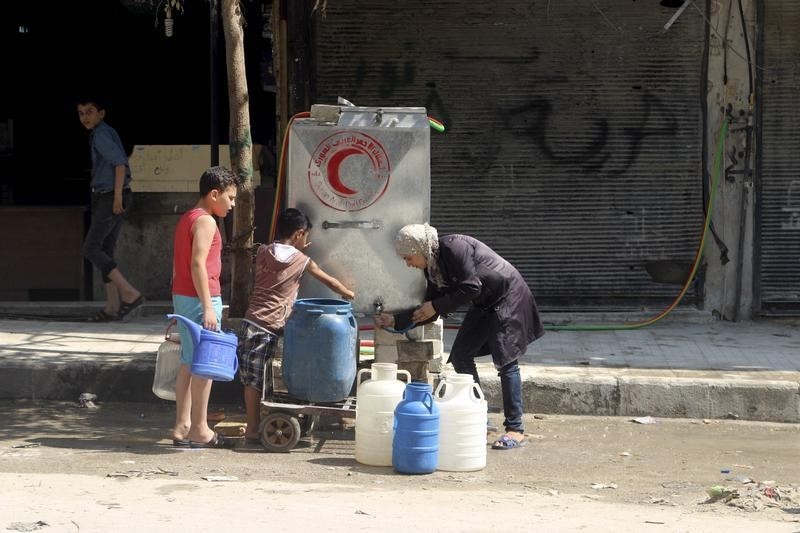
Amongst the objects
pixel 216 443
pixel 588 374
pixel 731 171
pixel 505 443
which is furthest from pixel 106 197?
pixel 731 171

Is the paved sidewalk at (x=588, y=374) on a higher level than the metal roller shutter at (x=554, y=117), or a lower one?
lower

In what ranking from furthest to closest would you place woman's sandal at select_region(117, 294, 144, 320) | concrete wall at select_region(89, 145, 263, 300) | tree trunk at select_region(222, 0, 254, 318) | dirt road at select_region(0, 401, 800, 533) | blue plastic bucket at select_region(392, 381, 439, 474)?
concrete wall at select_region(89, 145, 263, 300) → woman's sandal at select_region(117, 294, 144, 320) → tree trunk at select_region(222, 0, 254, 318) → blue plastic bucket at select_region(392, 381, 439, 474) → dirt road at select_region(0, 401, 800, 533)

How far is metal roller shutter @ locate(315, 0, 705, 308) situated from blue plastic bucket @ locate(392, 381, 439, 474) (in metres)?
4.36

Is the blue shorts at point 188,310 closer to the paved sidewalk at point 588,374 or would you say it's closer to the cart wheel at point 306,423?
the cart wheel at point 306,423

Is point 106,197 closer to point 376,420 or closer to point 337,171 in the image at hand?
point 337,171

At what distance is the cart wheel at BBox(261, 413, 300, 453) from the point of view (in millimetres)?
6914

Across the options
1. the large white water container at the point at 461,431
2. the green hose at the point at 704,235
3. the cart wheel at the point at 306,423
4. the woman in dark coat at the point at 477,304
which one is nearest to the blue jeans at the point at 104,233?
the cart wheel at the point at 306,423

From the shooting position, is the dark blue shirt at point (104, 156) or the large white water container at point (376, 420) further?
the dark blue shirt at point (104, 156)

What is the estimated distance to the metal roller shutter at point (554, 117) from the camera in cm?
1044

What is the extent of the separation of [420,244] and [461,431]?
1110mm

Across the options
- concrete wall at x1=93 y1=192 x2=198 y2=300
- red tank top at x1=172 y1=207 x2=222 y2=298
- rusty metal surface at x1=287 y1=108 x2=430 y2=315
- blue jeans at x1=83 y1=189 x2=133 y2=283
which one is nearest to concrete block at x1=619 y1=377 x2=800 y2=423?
rusty metal surface at x1=287 y1=108 x2=430 y2=315

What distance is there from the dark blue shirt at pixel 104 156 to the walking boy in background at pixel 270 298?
3413 millimetres

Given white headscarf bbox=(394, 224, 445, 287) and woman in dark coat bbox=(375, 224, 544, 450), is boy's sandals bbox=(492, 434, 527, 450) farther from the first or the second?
white headscarf bbox=(394, 224, 445, 287)

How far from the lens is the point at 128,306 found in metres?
10.2
